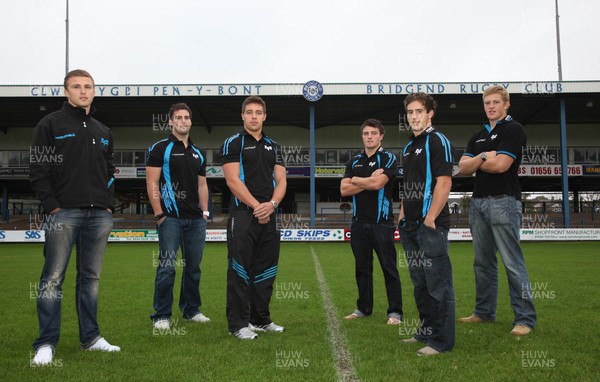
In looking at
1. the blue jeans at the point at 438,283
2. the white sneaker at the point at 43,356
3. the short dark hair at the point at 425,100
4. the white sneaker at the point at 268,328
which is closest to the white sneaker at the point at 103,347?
the white sneaker at the point at 43,356

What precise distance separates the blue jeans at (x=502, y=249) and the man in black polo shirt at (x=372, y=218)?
881mm

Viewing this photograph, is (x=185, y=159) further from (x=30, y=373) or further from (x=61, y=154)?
(x=30, y=373)

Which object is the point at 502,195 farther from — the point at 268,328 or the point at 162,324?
the point at 162,324

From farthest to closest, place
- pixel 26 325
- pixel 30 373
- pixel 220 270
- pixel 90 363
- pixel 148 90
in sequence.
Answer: pixel 148 90 < pixel 220 270 < pixel 26 325 < pixel 90 363 < pixel 30 373

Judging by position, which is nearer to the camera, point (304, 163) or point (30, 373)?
point (30, 373)

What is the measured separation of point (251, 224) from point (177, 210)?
854mm

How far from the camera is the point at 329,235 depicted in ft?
67.2

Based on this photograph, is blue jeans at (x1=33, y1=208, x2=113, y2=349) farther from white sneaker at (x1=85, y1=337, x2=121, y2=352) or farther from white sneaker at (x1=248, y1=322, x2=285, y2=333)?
white sneaker at (x1=248, y1=322, x2=285, y2=333)

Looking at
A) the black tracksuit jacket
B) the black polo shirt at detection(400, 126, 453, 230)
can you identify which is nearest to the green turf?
the black polo shirt at detection(400, 126, 453, 230)

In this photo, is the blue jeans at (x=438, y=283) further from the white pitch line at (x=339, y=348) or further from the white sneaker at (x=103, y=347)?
the white sneaker at (x=103, y=347)

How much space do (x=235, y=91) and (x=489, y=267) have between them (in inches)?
762

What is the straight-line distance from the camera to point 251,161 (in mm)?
4438

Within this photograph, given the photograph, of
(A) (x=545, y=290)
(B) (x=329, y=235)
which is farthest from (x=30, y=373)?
(B) (x=329, y=235)

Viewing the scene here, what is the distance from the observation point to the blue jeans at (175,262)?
468cm
